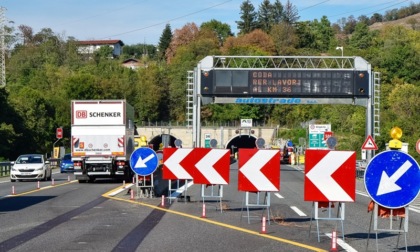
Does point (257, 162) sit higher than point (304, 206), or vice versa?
point (257, 162)

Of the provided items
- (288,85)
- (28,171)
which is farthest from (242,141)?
(28,171)

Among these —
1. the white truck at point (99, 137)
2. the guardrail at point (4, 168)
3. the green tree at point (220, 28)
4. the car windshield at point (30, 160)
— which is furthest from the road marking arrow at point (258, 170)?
the green tree at point (220, 28)

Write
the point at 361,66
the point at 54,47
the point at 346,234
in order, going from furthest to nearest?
the point at 54,47 < the point at 361,66 < the point at 346,234

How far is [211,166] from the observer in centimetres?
1983

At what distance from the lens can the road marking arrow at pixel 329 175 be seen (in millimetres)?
13641

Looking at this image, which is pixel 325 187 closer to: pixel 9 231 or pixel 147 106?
pixel 9 231

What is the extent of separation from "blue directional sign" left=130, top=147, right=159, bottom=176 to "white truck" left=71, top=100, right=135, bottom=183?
443 inches

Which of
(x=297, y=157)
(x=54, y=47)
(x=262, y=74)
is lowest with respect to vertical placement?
(x=297, y=157)

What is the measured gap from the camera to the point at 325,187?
13.7 m

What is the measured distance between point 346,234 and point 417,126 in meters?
57.9

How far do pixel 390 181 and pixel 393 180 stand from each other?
0.05 m

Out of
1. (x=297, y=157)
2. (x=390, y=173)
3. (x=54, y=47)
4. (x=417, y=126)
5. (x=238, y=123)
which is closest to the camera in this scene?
(x=390, y=173)

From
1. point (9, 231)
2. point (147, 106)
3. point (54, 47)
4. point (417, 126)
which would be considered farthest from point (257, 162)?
point (54, 47)

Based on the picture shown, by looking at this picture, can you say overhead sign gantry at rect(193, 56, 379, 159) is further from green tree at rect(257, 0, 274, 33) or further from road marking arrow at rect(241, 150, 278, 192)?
green tree at rect(257, 0, 274, 33)
